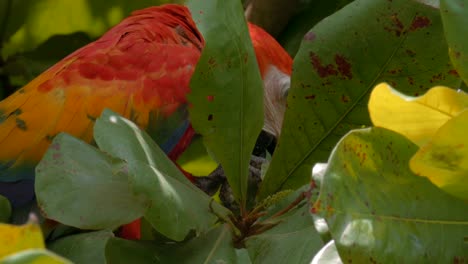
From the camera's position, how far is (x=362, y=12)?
0.89m

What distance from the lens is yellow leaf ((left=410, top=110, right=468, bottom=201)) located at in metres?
0.55

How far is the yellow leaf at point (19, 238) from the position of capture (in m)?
0.42

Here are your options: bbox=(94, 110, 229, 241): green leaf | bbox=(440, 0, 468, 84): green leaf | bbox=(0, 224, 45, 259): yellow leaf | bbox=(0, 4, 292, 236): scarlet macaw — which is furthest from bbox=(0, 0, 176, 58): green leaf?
bbox=(0, 224, 45, 259): yellow leaf

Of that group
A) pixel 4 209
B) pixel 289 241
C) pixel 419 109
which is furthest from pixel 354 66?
pixel 4 209

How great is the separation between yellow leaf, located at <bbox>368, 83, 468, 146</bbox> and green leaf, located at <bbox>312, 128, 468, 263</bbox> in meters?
0.02

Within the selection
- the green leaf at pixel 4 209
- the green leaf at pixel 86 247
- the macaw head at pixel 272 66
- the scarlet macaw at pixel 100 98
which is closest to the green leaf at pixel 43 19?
the scarlet macaw at pixel 100 98

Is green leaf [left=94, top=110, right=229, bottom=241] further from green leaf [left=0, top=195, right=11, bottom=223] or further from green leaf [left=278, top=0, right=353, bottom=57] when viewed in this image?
green leaf [left=278, top=0, right=353, bottom=57]

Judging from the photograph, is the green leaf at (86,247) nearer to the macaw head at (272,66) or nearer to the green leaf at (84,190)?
the green leaf at (84,190)

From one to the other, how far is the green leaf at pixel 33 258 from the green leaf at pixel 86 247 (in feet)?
1.51

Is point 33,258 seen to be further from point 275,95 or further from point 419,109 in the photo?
point 275,95

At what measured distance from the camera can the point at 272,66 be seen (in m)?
1.78

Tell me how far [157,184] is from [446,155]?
0.29 m

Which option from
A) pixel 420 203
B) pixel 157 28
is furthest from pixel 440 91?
pixel 157 28

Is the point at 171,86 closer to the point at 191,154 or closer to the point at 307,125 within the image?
the point at 191,154
